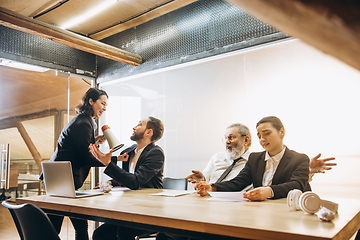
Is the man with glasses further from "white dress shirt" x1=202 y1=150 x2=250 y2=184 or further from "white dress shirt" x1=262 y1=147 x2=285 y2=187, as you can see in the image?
"white dress shirt" x1=262 y1=147 x2=285 y2=187

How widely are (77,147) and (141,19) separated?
7.71ft

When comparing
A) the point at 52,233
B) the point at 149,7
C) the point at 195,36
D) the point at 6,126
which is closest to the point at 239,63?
the point at 195,36

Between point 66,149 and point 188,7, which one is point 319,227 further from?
point 188,7

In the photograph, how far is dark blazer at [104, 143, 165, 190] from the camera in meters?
2.52

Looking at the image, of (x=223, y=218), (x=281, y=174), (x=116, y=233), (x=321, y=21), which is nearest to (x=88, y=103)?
(x=116, y=233)

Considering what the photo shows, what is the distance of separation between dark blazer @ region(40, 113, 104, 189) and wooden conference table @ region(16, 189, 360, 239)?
36.7 inches

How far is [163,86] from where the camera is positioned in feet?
13.8

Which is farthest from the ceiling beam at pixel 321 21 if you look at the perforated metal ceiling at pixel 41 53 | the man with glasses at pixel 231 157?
the perforated metal ceiling at pixel 41 53

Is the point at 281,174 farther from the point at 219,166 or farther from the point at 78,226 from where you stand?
the point at 78,226

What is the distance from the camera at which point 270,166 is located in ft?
7.56

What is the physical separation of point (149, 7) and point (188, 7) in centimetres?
55

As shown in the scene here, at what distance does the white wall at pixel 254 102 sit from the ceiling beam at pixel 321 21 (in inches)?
107

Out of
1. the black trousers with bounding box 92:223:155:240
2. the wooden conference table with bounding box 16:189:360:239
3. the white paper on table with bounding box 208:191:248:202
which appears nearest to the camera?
the wooden conference table with bounding box 16:189:360:239

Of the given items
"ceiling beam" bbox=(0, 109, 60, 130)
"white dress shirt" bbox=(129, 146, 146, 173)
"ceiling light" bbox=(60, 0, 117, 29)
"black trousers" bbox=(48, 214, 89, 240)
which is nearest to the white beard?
"white dress shirt" bbox=(129, 146, 146, 173)
